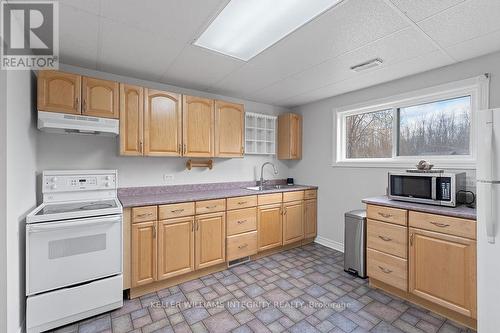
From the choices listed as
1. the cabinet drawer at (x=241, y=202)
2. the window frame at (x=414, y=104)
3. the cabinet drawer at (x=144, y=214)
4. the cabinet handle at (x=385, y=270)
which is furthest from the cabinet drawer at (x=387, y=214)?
the cabinet drawer at (x=144, y=214)

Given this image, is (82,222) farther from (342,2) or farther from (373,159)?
(373,159)

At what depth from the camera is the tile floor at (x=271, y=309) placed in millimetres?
1863

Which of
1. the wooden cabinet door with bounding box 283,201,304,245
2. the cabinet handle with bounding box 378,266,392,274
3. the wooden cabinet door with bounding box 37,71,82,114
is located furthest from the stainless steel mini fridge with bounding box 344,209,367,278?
the wooden cabinet door with bounding box 37,71,82,114

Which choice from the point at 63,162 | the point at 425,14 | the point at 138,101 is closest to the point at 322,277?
the point at 425,14

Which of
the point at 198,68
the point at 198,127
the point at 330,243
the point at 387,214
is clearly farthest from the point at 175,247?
the point at 330,243

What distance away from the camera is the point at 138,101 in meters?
2.55

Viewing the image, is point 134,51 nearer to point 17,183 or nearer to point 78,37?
point 78,37

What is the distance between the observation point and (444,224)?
6.43 feet

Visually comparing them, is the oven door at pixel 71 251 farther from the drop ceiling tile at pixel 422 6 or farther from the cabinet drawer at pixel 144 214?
the drop ceiling tile at pixel 422 6

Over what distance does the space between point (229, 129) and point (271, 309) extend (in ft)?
7.08

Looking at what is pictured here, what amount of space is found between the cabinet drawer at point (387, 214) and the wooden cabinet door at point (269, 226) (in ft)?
4.01

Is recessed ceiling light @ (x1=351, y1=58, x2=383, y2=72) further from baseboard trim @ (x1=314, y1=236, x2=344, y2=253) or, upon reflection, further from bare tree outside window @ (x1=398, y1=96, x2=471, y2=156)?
baseboard trim @ (x1=314, y1=236, x2=344, y2=253)

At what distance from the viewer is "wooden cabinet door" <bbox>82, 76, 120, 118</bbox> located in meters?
2.27

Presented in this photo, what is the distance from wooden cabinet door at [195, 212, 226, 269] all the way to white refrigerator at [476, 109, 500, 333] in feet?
7.42
